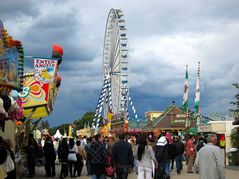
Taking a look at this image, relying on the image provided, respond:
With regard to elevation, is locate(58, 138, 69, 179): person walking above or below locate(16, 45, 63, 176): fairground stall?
below

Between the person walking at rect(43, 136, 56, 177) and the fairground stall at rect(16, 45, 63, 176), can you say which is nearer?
the fairground stall at rect(16, 45, 63, 176)

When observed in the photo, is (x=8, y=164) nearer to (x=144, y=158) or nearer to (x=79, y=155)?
(x=144, y=158)

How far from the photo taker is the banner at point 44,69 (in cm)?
1808

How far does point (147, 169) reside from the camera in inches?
498

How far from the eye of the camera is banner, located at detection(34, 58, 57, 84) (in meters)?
18.1

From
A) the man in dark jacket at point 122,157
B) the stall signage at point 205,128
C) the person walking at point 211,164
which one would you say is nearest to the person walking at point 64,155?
the man in dark jacket at point 122,157

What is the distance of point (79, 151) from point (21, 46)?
10893 millimetres

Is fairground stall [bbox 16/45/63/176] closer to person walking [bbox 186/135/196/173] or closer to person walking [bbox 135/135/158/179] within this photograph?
person walking [bbox 135/135/158/179]

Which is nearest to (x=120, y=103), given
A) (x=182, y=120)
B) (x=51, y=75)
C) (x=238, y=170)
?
(x=182, y=120)

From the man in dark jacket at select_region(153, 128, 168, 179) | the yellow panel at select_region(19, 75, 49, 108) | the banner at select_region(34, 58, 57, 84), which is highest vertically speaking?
the banner at select_region(34, 58, 57, 84)

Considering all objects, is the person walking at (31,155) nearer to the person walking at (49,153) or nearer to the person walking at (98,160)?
the person walking at (49,153)

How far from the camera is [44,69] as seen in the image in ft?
59.9

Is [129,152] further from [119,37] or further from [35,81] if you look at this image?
[119,37]

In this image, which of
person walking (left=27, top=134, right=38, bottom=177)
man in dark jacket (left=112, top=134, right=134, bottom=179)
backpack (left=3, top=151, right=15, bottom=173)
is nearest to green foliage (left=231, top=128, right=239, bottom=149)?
person walking (left=27, top=134, right=38, bottom=177)
